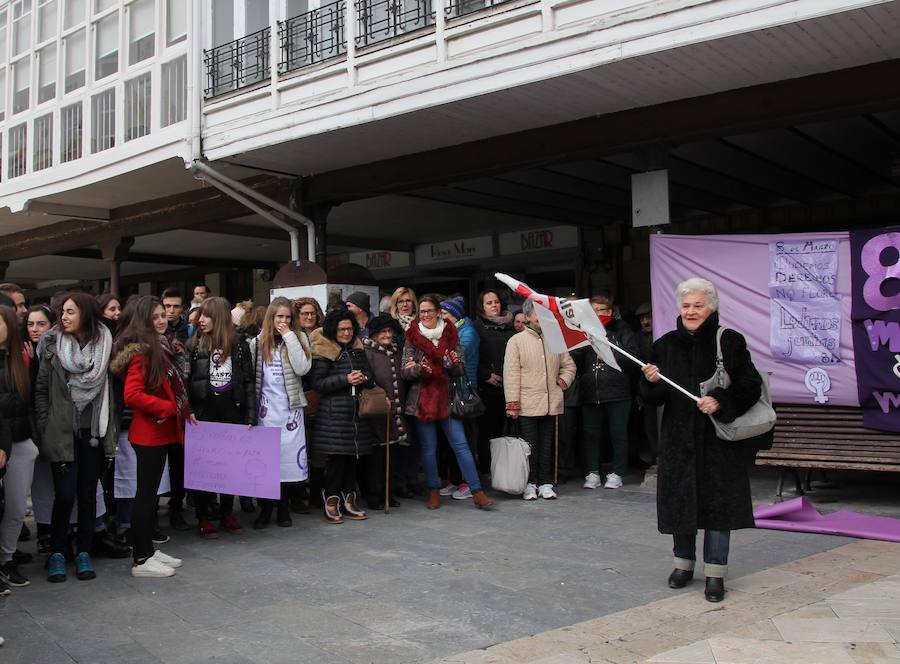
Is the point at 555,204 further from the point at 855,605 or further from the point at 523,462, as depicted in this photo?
the point at 855,605

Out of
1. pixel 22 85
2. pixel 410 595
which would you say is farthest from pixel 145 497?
pixel 22 85

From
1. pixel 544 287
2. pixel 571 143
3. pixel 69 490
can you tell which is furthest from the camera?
pixel 544 287

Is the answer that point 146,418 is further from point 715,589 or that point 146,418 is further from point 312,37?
point 312,37

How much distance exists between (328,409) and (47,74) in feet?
29.4

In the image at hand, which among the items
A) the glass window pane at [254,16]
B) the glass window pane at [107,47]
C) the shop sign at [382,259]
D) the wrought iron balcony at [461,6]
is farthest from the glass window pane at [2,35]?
the wrought iron balcony at [461,6]

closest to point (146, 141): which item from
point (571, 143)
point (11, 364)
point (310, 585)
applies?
point (571, 143)

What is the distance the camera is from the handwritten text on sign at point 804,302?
23.1ft

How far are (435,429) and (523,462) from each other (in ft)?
2.65

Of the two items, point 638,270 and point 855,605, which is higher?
point 638,270

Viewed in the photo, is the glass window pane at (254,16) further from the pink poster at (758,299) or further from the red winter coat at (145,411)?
the red winter coat at (145,411)

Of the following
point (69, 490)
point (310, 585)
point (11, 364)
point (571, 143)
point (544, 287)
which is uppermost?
point (571, 143)

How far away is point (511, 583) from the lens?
488cm

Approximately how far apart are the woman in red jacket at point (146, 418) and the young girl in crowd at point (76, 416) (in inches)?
6.3

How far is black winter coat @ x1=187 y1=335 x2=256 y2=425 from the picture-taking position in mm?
6207
